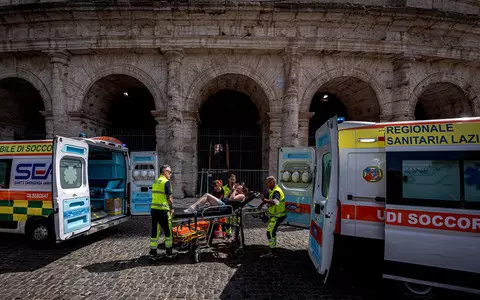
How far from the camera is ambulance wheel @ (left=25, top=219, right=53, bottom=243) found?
466 cm

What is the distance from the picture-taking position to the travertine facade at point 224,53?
861 centimetres

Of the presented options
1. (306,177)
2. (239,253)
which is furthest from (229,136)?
(239,253)

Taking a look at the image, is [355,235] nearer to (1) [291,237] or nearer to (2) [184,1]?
(1) [291,237]

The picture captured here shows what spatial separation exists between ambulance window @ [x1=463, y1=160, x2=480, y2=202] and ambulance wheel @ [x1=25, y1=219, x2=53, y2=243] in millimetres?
7686

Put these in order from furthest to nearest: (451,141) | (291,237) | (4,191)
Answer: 1. (291,237)
2. (4,191)
3. (451,141)

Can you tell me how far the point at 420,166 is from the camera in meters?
3.02

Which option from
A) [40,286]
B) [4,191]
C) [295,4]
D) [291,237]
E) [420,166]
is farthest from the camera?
[295,4]

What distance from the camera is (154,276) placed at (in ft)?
11.7

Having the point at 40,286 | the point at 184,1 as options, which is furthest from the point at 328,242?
the point at 184,1

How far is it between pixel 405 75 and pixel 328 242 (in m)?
9.60

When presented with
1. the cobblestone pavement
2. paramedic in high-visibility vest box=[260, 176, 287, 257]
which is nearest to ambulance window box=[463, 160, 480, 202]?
the cobblestone pavement

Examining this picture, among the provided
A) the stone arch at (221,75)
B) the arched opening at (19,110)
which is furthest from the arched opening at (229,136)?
the arched opening at (19,110)

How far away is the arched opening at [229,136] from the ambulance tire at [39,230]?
6116 millimetres

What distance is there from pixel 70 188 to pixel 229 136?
751 centimetres
